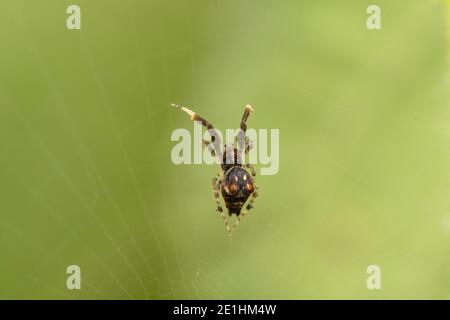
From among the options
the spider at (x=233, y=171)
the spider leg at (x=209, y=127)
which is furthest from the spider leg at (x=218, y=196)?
the spider leg at (x=209, y=127)

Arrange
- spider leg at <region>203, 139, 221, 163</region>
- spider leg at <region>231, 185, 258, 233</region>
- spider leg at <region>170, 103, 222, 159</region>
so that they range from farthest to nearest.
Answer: spider leg at <region>231, 185, 258, 233</region> < spider leg at <region>203, 139, 221, 163</region> < spider leg at <region>170, 103, 222, 159</region>

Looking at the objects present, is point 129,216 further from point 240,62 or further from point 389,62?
point 389,62

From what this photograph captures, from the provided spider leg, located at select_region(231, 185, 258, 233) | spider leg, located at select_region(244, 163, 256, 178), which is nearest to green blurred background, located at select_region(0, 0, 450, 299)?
spider leg, located at select_region(231, 185, 258, 233)

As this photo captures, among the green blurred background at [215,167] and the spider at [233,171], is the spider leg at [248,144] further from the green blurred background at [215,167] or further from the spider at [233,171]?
the green blurred background at [215,167]

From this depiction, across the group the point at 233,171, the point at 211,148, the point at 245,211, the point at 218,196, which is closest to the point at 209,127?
the point at 211,148

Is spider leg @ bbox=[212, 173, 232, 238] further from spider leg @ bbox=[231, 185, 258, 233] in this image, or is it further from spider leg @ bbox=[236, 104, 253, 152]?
spider leg @ bbox=[236, 104, 253, 152]

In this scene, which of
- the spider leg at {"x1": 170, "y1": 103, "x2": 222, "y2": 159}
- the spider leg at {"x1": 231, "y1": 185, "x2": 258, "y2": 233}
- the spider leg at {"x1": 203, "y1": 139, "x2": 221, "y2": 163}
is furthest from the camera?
the spider leg at {"x1": 231, "y1": 185, "x2": 258, "y2": 233}

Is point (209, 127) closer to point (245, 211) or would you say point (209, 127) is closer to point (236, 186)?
point (236, 186)
